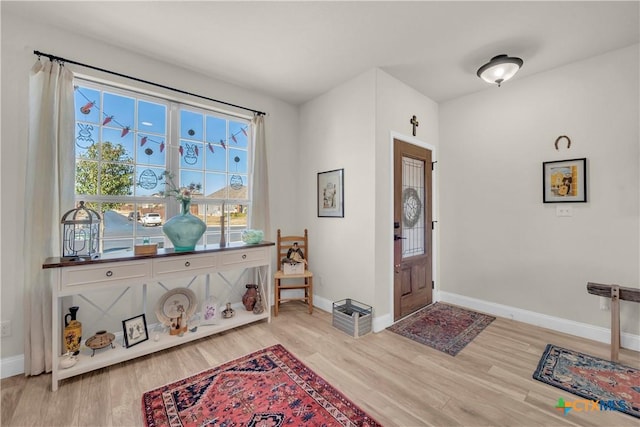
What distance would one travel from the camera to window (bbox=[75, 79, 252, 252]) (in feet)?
8.11

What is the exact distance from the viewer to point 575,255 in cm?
273

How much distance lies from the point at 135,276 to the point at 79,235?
669mm

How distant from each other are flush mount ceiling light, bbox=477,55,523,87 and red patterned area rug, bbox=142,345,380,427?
10.3 ft

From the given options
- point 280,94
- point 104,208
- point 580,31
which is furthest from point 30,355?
point 580,31

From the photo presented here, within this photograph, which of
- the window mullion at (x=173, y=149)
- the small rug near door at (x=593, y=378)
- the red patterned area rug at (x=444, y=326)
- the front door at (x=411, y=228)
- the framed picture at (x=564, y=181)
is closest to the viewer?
the small rug near door at (x=593, y=378)

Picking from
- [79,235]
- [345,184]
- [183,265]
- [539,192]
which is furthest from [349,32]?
[79,235]


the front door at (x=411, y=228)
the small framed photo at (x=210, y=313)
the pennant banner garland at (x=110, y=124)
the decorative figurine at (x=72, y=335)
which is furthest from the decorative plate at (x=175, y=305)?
the front door at (x=411, y=228)

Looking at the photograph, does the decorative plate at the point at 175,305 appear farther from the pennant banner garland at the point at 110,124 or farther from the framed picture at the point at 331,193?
the framed picture at the point at 331,193

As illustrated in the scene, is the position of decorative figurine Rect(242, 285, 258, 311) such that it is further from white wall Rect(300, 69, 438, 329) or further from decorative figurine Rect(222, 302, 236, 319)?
white wall Rect(300, 69, 438, 329)

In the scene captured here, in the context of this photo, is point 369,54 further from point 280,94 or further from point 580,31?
point 580,31

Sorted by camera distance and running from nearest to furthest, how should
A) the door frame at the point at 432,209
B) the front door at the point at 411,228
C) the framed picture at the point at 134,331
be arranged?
1. the framed picture at the point at 134,331
2. the door frame at the point at 432,209
3. the front door at the point at 411,228

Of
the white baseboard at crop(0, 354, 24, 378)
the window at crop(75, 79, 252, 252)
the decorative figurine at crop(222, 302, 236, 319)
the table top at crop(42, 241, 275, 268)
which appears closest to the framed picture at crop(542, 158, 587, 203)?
the table top at crop(42, 241, 275, 268)

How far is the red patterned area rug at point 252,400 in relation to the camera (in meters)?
1.62

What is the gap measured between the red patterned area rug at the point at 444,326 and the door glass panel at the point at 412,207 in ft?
2.44
